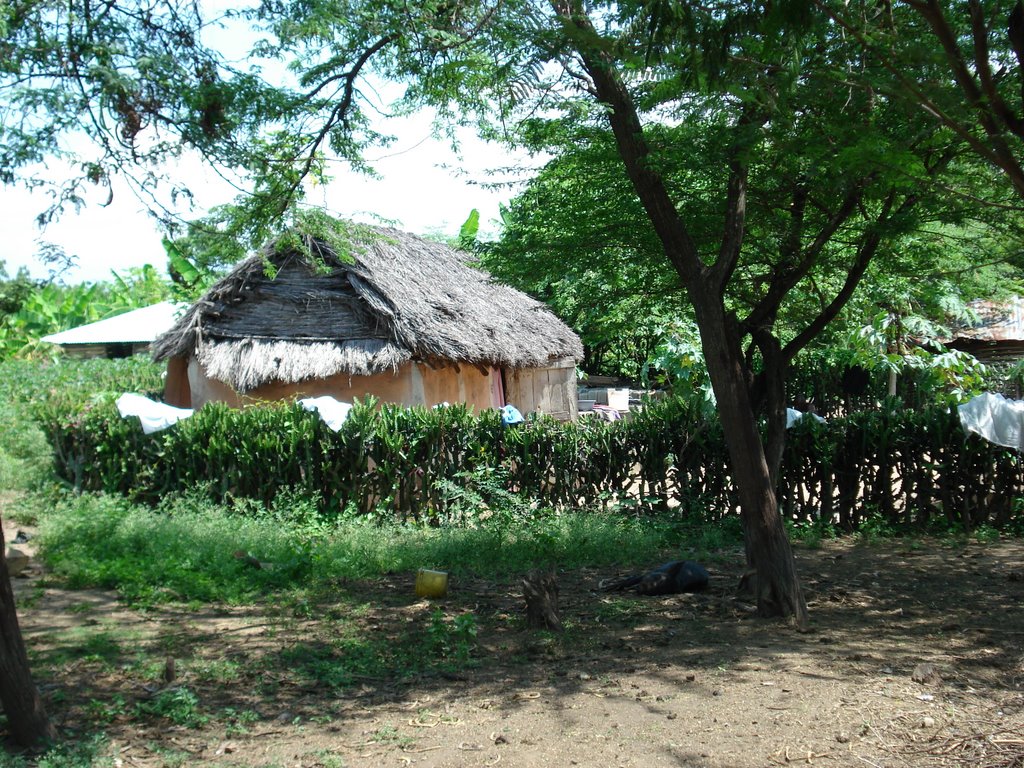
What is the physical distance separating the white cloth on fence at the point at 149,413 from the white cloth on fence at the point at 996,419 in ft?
32.3

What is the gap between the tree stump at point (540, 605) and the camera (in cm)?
677

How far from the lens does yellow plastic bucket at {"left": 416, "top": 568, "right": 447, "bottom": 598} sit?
789 centimetres

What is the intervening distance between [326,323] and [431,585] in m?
8.37

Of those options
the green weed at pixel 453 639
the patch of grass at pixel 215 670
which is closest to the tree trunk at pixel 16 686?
the patch of grass at pixel 215 670

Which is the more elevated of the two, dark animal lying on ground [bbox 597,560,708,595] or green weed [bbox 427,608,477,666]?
dark animal lying on ground [bbox 597,560,708,595]

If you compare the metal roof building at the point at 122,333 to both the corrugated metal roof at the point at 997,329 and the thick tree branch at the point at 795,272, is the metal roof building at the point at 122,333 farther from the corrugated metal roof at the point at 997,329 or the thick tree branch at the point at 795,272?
the thick tree branch at the point at 795,272

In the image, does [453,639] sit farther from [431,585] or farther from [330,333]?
[330,333]

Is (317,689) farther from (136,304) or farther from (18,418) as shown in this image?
(136,304)

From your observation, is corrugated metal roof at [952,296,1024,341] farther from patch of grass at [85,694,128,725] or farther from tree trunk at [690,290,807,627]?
patch of grass at [85,694,128,725]

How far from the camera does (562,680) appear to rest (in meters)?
5.69

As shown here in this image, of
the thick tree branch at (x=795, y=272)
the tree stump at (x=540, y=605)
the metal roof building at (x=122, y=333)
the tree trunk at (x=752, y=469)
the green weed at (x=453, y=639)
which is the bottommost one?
the green weed at (x=453, y=639)

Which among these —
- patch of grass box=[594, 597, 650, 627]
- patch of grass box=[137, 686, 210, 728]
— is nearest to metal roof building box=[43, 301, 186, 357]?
patch of grass box=[594, 597, 650, 627]

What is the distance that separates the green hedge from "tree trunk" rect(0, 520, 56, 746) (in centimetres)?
681

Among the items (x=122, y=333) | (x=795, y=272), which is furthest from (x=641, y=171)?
(x=122, y=333)
